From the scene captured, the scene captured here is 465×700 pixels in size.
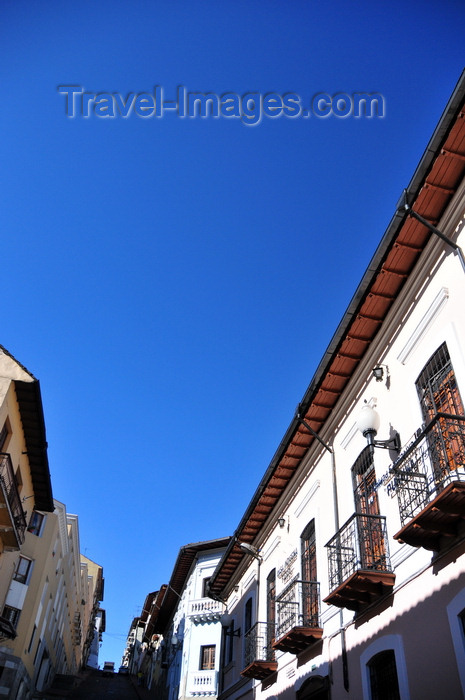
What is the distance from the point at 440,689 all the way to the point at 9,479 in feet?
36.2

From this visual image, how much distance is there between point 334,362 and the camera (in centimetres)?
955

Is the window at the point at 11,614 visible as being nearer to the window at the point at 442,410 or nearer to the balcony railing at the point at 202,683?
the balcony railing at the point at 202,683

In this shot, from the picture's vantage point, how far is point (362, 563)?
7.85 meters

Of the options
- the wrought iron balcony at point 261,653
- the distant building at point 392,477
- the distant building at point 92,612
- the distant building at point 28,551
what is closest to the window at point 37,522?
the distant building at point 28,551

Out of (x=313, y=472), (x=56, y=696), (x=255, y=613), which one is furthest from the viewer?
(x=56, y=696)

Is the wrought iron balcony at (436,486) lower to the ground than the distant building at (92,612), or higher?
lower

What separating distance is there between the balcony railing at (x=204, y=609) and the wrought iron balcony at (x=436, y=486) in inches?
782

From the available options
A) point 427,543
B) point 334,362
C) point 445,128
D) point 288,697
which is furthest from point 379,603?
point 445,128

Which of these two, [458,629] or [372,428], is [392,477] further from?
[458,629]

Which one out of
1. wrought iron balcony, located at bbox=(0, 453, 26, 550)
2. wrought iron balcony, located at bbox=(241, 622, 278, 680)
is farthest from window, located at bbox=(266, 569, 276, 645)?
wrought iron balcony, located at bbox=(0, 453, 26, 550)

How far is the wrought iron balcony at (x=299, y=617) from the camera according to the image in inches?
375

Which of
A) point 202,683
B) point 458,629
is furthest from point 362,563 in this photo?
point 202,683

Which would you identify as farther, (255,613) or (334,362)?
(255,613)

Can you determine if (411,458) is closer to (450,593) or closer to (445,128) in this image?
(450,593)
